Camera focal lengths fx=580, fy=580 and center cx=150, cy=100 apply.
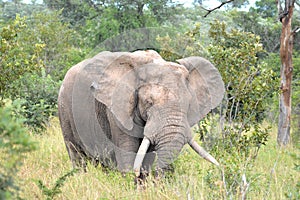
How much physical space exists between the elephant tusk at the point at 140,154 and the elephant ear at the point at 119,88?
1.11 feet

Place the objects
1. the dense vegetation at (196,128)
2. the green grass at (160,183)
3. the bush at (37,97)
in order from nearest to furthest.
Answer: the dense vegetation at (196,128) → the green grass at (160,183) → the bush at (37,97)

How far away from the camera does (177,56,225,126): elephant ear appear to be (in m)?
6.59

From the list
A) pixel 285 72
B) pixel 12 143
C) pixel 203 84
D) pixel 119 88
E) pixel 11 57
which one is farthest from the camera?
pixel 285 72

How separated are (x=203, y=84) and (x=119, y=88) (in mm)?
1121

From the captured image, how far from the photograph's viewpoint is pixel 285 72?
32.1 feet

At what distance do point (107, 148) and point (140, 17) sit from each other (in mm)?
13143

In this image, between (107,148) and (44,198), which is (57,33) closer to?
(107,148)

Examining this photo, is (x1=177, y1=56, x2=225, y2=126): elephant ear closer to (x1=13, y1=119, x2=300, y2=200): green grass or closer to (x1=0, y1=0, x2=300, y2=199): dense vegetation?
(x1=0, y1=0, x2=300, y2=199): dense vegetation

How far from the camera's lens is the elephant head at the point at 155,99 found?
568 centimetres

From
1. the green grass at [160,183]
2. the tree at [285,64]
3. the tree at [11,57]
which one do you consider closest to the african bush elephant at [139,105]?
the green grass at [160,183]

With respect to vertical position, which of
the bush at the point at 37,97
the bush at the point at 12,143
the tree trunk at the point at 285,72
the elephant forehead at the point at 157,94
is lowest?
the bush at the point at 37,97

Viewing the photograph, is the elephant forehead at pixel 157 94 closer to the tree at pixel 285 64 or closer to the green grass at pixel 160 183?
the green grass at pixel 160 183

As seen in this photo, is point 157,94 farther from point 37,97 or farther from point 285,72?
point 37,97

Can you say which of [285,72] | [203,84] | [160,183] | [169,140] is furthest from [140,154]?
[285,72]
